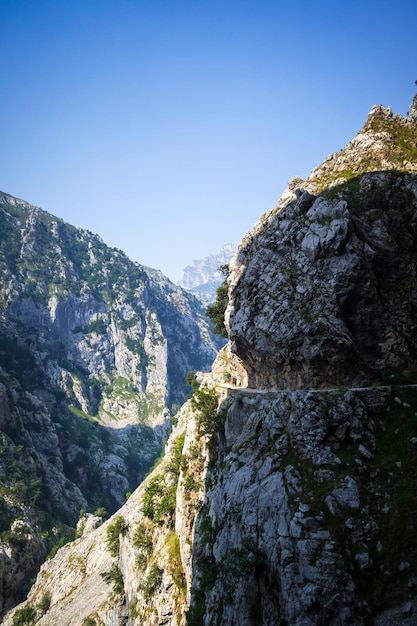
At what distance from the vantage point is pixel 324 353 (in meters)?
42.9

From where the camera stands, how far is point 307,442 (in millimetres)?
35000

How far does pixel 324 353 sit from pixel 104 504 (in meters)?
158

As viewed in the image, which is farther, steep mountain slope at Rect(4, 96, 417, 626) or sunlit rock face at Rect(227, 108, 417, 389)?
sunlit rock face at Rect(227, 108, 417, 389)

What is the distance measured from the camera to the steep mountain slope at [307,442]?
28.4m

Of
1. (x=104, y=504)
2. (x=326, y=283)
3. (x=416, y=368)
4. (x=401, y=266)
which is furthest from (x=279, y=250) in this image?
(x=104, y=504)

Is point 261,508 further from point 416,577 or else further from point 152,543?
point 152,543

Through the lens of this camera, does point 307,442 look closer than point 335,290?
Yes

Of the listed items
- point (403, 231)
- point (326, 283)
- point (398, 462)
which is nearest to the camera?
point (398, 462)

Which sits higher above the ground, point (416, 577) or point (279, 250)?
point (279, 250)

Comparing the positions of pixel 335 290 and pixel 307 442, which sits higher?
pixel 335 290

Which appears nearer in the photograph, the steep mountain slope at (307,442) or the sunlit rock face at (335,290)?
the steep mountain slope at (307,442)

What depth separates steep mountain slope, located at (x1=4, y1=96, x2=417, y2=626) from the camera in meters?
28.4

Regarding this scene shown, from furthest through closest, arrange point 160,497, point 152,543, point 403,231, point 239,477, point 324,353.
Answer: point 160,497 → point 152,543 → point 403,231 → point 324,353 → point 239,477

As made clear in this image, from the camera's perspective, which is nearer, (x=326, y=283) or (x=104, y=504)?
(x=326, y=283)
